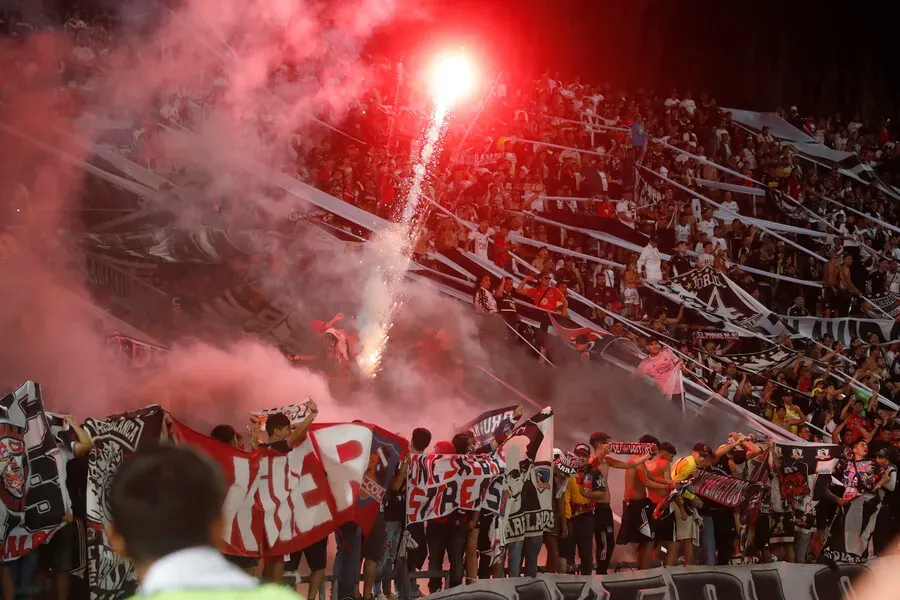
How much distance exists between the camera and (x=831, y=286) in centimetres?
1191

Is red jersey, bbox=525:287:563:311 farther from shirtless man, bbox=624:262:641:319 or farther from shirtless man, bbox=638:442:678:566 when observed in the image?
shirtless man, bbox=638:442:678:566

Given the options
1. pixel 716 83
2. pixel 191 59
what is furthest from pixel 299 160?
pixel 716 83

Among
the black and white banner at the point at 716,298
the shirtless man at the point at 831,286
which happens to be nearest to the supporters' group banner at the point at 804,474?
the black and white banner at the point at 716,298

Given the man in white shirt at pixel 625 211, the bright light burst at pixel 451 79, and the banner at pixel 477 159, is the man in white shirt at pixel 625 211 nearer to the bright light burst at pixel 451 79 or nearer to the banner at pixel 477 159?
the banner at pixel 477 159

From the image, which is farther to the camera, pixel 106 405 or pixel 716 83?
pixel 716 83

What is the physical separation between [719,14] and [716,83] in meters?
1.34

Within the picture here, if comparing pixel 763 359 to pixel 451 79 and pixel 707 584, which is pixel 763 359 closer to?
pixel 707 584

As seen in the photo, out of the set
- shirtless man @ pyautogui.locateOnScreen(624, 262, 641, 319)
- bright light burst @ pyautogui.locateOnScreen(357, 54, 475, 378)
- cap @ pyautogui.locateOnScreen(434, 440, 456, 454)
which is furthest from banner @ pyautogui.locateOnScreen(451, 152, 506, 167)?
cap @ pyautogui.locateOnScreen(434, 440, 456, 454)

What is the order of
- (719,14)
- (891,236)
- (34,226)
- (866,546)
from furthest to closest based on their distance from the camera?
(719,14)
(891,236)
(34,226)
(866,546)

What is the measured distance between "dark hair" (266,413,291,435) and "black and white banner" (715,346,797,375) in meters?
6.17

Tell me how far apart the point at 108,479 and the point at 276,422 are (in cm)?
94

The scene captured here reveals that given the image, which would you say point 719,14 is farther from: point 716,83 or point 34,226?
point 34,226

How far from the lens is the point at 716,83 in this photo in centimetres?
1522

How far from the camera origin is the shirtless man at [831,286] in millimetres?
11773
